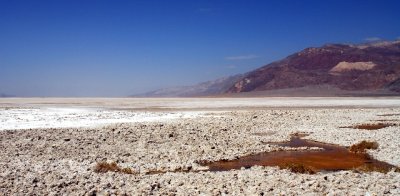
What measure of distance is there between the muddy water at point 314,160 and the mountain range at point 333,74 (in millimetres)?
91081

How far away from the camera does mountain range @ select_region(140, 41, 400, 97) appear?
120m

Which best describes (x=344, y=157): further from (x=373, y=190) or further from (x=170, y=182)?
(x=170, y=182)

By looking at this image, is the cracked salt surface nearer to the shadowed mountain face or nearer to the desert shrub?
the desert shrub

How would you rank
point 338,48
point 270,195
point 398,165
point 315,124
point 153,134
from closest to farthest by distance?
1. point 270,195
2. point 398,165
3. point 153,134
4. point 315,124
5. point 338,48

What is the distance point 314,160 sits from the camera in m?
16.7

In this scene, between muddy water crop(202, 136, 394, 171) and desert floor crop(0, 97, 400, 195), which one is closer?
desert floor crop(0, 97, 400, 195)

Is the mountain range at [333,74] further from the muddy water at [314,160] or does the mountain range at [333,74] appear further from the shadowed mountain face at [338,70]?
the muddy water at [314,160]

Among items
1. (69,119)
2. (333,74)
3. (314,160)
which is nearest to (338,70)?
(333,74)

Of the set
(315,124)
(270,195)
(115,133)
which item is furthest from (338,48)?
(270,195)

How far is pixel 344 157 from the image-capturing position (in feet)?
56.9

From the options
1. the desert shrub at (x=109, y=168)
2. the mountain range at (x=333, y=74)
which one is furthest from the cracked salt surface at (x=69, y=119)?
the mountain range at (x=333, y=74)

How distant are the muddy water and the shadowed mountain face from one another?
9615cm

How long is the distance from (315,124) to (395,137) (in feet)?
27.6

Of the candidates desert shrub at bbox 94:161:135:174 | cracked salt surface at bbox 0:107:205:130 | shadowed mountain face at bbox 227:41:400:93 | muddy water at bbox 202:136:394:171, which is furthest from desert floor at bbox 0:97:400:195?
shadowed mountain face at bbox 227:41:400:93
